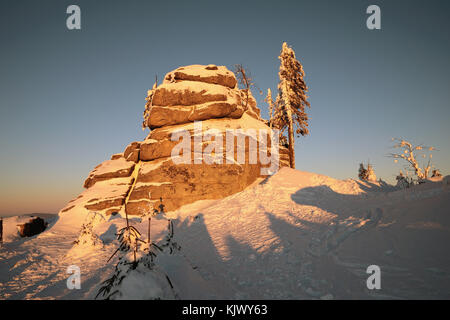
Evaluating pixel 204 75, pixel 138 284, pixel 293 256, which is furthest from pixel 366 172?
pixel 138 284

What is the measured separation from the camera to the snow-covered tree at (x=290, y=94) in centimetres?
2477

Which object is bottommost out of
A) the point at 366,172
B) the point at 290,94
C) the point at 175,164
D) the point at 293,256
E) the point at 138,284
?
the point at 366,172

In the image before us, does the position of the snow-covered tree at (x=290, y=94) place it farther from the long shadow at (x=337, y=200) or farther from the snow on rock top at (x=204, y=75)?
the long shadow at (x=337, y=200)

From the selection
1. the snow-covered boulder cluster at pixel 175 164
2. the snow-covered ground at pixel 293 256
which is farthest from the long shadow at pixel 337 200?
the snow-covered boulder cluster at pixel 175 164

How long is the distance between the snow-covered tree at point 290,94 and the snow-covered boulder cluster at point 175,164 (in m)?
2.76

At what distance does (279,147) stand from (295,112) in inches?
186

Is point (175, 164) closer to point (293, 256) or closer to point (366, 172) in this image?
point (293, 256)

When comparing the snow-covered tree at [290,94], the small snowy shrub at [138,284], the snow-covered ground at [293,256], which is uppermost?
the snow-covered tree at [290,94]

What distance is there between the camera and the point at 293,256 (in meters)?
6.12

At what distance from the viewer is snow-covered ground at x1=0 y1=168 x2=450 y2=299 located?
4.35 meters

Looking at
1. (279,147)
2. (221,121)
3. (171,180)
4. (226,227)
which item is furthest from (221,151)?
(226,227)

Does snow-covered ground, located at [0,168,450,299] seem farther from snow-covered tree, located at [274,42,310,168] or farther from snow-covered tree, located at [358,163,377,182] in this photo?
snow-covered tree, located at [358,163,377,182]

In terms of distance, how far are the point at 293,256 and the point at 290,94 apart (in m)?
22.7
